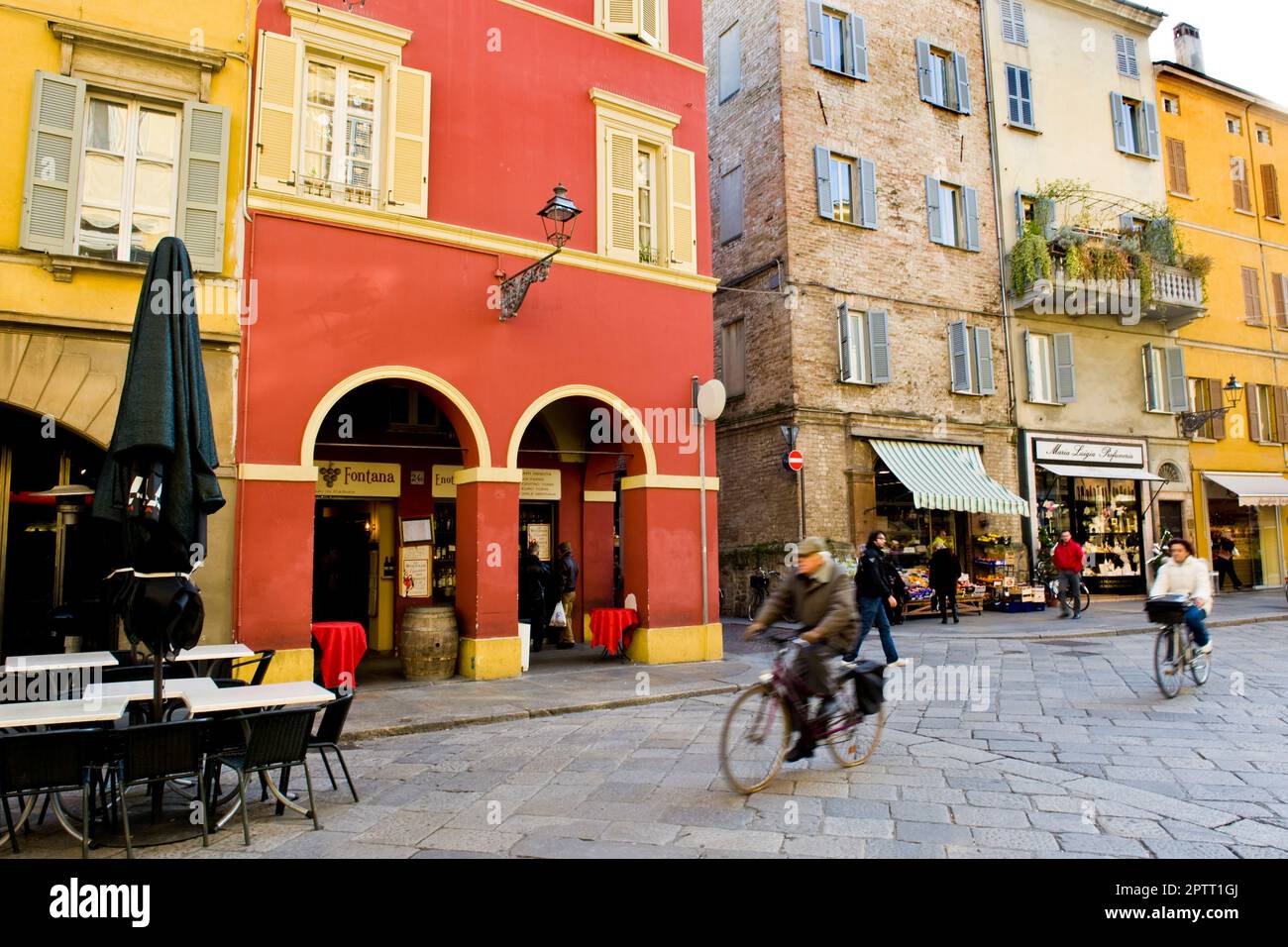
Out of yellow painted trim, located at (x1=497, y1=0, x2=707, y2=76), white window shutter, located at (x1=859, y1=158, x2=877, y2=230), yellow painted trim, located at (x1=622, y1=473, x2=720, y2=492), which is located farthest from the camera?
white window shutter, located at (x1=859, y1=158, x2=877, y2=230)

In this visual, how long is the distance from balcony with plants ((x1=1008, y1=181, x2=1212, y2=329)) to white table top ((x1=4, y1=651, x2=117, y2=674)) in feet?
63.4

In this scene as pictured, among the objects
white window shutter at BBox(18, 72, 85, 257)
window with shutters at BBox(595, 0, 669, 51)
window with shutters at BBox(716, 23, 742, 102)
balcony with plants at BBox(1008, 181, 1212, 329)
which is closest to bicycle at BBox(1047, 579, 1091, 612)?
balcony with plants at BBox(1008, 181, 1212, 329)

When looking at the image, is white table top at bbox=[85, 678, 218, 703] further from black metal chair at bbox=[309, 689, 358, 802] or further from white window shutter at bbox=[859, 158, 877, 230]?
white window shutter at bbox=[859, 158, 877, 230]

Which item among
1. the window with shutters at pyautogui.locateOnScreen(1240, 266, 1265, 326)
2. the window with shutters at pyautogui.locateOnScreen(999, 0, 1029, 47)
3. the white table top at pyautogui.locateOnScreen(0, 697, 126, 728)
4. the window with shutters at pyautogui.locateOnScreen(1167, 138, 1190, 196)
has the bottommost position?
the white table top at pyautogui.locateOnScreen(0, 697, 126, 728)

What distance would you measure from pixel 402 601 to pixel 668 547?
405cm

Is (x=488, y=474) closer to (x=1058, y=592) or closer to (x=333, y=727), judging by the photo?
(x=333, y=727)

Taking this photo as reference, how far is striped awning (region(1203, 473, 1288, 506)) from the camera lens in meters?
22.4

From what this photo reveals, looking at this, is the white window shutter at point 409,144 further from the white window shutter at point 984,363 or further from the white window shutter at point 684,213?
the white window shutter at point 984,363

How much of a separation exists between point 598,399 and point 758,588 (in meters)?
6.75

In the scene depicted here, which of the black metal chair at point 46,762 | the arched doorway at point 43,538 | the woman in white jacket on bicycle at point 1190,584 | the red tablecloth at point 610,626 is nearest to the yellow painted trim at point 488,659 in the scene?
the red tablecloth at point 610,626

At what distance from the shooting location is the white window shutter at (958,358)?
18766mm

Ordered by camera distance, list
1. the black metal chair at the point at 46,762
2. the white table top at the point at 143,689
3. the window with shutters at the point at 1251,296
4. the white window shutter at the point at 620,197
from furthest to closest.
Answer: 1. the window with shutters at the point at 1251,296
2. the white window shutter at the point at 620,197
3. the white table top at the point at 143,689
4. the black metal chair at the point at 46,762

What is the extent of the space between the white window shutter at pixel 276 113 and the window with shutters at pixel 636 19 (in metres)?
4.55
